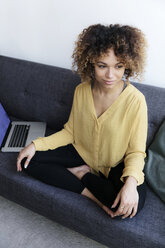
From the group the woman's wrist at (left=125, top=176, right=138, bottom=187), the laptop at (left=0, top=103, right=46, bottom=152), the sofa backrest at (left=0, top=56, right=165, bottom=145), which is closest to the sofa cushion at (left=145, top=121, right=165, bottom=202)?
the woman's wrist at (left=125, top=176, right=138, bottom=187)

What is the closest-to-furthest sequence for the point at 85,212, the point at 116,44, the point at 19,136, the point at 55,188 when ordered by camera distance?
the point at 116,44
the point at 85,212
the point at 55,188
the point at 19,136

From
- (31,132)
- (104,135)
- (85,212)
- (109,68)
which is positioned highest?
(109,68)

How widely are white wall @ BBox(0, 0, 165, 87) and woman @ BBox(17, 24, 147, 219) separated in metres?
0.31

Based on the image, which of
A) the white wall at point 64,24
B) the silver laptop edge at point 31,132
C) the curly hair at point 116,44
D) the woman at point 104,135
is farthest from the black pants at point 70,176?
the white wall at point 64,24

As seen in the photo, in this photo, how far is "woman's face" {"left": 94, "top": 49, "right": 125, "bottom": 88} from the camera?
3.32ft

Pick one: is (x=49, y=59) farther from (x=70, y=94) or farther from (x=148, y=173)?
(x=148, y=173)

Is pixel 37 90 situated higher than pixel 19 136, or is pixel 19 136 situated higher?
pixel 37 90

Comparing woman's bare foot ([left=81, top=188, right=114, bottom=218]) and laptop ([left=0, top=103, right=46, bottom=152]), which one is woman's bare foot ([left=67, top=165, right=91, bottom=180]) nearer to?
woman's bare foot ([left=81, top=188, right=114, bottom=218])

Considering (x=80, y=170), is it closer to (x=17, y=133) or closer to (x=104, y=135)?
(x=104, y=135)

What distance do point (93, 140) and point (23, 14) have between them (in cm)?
101

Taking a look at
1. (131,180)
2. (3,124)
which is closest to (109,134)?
(131,180)

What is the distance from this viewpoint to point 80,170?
4.27 feet

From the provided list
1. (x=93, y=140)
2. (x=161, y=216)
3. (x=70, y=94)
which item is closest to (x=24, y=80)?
(x=70, y=94)

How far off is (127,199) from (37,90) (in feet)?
3.01
